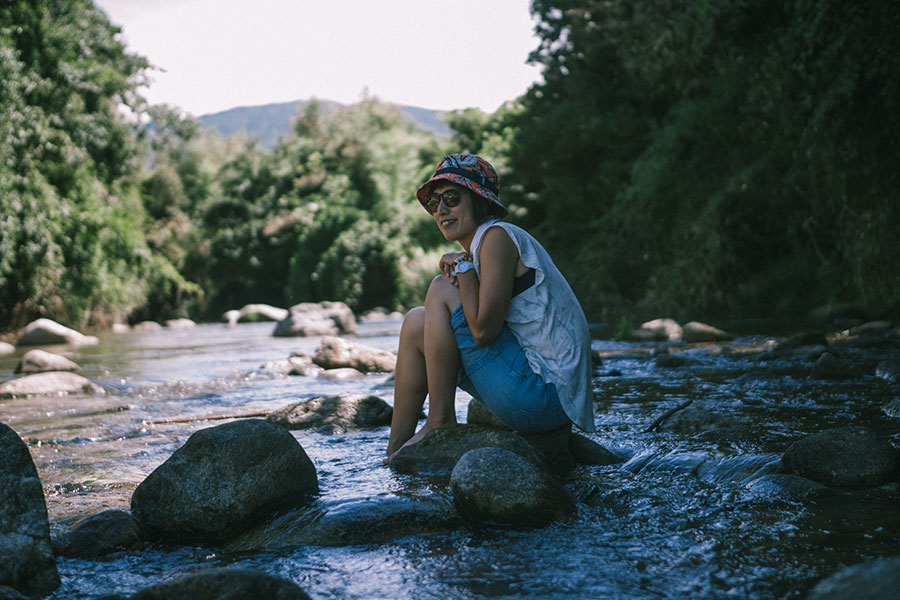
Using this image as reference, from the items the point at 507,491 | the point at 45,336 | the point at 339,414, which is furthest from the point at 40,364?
the point at 507,491

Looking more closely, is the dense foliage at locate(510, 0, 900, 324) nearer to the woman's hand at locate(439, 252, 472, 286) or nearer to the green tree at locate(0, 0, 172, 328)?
the woman's hand at locate(439, 252, 472, 286)

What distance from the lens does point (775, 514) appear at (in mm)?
2590

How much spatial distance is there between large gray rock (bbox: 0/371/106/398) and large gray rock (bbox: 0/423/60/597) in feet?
17.9

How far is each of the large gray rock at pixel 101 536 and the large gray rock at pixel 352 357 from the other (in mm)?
6268

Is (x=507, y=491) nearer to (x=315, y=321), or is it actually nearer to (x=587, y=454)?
(x=587, y=454)

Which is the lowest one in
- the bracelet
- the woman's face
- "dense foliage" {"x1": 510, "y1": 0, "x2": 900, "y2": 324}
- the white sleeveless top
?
the white sleeveless top

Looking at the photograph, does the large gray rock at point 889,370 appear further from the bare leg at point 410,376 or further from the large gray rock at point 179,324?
the large gray rock at point 179,324

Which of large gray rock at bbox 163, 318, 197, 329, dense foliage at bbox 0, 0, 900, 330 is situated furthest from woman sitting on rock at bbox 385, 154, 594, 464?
large gray rock at bbox 163, 318, 197, 329

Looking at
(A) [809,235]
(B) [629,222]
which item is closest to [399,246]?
(B) [629,222]

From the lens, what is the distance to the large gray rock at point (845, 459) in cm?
292

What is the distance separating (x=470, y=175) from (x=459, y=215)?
0.63 feet

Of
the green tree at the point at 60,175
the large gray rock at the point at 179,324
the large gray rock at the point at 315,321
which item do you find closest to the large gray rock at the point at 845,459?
the large gray rock at the point at 315,321

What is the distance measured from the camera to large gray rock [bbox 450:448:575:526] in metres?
2.67

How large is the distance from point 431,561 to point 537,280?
4.44ft
